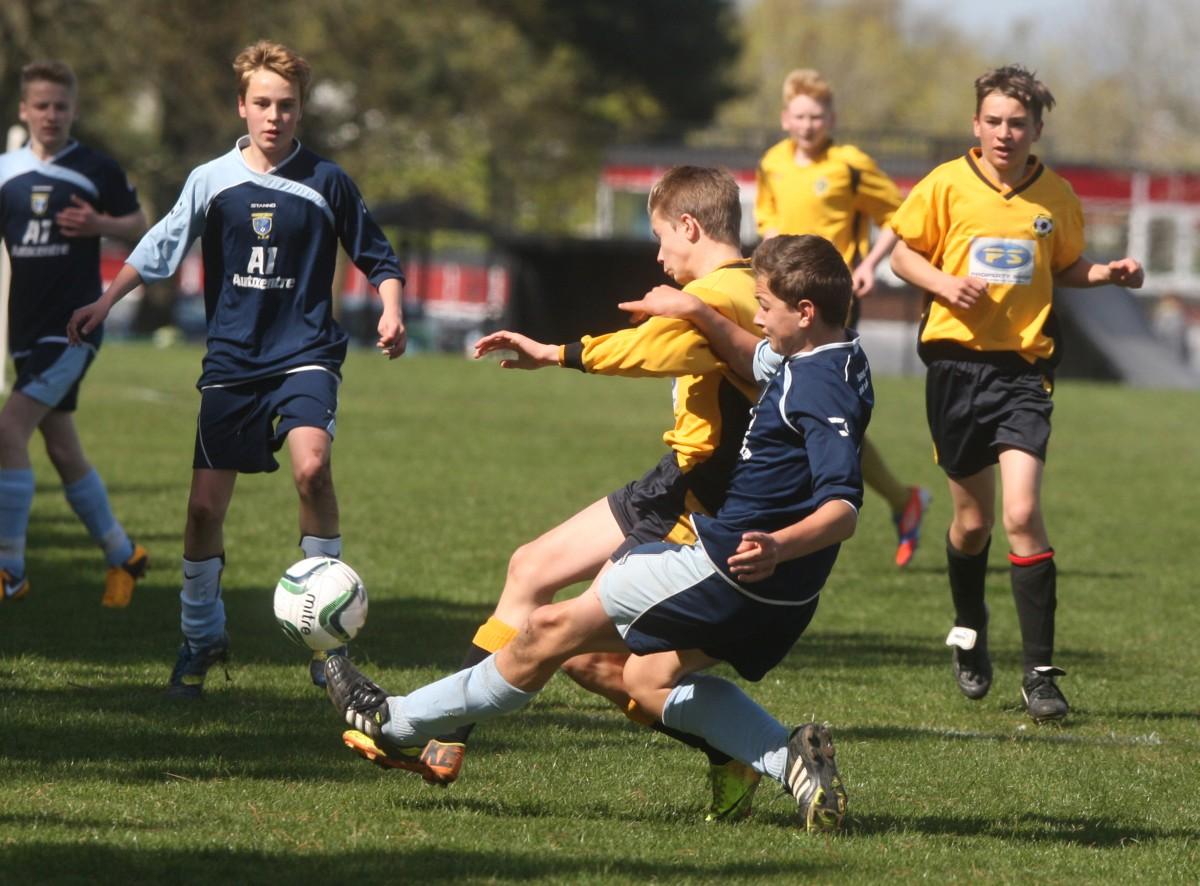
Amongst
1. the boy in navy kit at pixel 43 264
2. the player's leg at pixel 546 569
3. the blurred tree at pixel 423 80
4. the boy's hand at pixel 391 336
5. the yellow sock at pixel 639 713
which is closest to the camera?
the yellow sock at pixel 639 713

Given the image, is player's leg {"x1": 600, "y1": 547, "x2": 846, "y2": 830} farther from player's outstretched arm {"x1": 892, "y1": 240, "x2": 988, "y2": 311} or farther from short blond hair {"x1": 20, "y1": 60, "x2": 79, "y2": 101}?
short blond hair {"x1": 20, "y1": 60, "x2": 79, "y2": 101}

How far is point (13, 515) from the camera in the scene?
8.61 metres

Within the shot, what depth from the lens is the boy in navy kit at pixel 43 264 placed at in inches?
333

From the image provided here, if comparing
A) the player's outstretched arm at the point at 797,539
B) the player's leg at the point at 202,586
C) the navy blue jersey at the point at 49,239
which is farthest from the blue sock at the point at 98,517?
the player's outstretched arm at the point at 797,539

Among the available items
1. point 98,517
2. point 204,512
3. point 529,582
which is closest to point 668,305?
point 529,582

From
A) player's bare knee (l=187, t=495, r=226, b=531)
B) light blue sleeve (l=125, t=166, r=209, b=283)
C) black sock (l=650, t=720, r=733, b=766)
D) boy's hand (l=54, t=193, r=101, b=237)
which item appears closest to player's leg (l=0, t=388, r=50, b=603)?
boy's hand (l=54, t=193, r=101, b=237)

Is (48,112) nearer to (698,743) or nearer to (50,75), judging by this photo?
(50,75)

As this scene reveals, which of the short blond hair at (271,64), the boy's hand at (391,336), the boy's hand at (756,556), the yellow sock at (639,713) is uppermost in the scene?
the short blond hair at (271,64)

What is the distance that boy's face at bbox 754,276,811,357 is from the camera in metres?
4.91

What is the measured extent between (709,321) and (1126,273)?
238 centimetres

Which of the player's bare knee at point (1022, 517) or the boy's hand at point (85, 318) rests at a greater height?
the boy's hand at point (85, 318)

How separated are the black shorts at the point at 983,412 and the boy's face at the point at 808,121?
3.38 meters

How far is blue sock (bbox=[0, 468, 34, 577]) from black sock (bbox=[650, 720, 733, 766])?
4200mm

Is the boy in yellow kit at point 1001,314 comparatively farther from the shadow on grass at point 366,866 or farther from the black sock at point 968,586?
the shadow on grass at point 366,866
